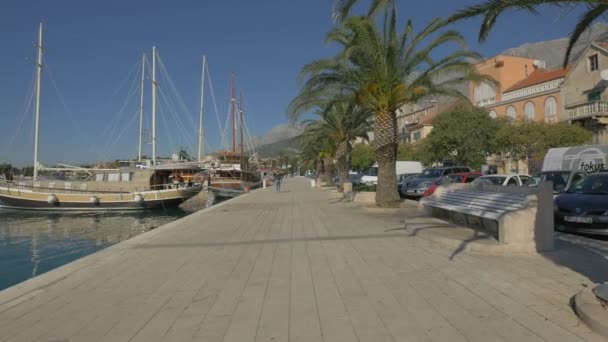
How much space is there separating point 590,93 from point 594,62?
125 inches

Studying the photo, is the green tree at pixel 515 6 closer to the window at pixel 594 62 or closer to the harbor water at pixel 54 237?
the harbor water at pixel 54 237

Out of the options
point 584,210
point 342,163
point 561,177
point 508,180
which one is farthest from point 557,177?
point 342,163

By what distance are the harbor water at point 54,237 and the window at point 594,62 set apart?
130ft

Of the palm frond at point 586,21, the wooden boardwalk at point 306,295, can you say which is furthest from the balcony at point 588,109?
the palm frond at point 586,21

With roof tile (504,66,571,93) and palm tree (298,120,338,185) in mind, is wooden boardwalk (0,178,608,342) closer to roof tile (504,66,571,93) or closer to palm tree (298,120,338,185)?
palm tree (298,120,338,185)

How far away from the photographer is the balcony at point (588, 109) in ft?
122

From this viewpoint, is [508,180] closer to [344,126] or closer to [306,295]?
[306,295]

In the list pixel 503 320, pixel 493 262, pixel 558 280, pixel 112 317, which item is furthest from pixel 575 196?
pixel 112 317

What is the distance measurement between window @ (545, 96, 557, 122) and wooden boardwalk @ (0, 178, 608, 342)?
4588 cm

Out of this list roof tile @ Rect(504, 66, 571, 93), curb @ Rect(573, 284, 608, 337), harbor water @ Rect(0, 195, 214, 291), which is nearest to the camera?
curb @ Rect(573, 284, 608, 337)

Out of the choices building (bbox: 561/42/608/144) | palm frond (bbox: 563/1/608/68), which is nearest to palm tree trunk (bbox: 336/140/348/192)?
building (bbox: 561/42/608/144)

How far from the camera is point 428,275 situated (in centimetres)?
603

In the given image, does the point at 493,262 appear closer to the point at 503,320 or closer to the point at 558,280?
the point at 558,280

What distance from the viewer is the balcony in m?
37.3
